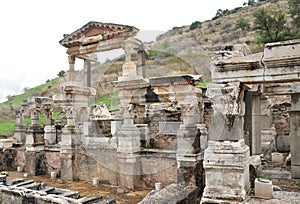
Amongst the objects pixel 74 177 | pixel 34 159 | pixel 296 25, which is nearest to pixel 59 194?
pixel 74 177

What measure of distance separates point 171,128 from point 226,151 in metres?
6.90

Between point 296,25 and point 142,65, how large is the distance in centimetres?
2604

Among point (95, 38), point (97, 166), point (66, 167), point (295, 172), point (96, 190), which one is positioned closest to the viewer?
point (295, 172)

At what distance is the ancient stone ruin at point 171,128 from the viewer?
5500mm

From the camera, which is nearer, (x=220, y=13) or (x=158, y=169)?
(x=158, y=169)

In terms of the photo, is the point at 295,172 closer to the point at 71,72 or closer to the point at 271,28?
the point at 71,72

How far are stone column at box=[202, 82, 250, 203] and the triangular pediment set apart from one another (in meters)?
7.03

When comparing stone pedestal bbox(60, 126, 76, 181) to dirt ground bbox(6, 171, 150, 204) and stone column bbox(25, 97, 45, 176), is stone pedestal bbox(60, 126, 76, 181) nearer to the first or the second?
dirt ground bbox(6, 171, 150, 204)

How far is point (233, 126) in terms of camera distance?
5.57 metres

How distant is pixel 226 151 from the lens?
18.1 feet

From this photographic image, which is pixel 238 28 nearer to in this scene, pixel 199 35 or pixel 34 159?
pixel 199 35

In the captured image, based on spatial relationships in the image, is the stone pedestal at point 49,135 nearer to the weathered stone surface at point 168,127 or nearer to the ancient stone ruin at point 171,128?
the ancient stone ruin at point 171,128

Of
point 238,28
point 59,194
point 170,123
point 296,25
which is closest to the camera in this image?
point 59,194

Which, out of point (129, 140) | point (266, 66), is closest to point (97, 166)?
point (129, 140)
